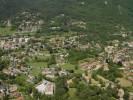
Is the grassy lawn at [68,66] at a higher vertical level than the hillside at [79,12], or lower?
lower

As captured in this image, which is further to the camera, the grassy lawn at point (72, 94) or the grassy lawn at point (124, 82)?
the grassy lawn at point (124, 82)

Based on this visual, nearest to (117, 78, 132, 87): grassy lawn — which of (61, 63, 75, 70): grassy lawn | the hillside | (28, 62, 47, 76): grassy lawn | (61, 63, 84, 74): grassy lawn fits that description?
(61, 63, 84, 74): grassy lawn

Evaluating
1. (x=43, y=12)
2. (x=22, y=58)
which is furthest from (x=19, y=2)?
(x=22, y=58)

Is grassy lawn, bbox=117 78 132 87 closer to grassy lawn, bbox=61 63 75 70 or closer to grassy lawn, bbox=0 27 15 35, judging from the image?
grassy lawn, bbox=61 63 75 70

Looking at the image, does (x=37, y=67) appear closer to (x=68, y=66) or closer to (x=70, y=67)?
(x=68, y=66)

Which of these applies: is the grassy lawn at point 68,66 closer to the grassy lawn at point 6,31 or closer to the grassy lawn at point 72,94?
the grassy lawn at point 72,94

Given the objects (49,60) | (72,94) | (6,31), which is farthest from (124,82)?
(6,31)

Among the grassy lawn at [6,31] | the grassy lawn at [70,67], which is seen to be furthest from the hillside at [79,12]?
the grassy lawn at [70,67]

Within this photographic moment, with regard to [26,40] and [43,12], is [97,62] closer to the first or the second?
Result: [26,40]
